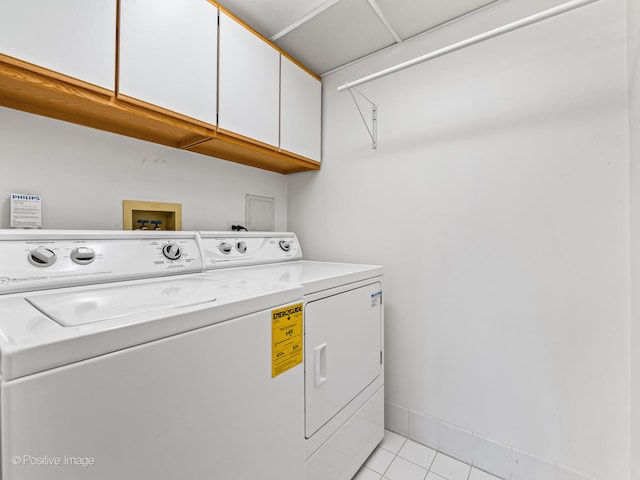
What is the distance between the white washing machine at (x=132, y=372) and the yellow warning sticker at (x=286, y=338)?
0.01m

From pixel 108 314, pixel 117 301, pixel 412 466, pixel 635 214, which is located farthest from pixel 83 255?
pixel 635 214

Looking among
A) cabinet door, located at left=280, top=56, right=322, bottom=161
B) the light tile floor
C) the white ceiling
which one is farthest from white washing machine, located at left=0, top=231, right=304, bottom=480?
the white ceiling

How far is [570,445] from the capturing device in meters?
1.27

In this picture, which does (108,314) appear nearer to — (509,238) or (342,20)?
(509,238)

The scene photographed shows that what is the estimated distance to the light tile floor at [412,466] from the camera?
141 centimetres

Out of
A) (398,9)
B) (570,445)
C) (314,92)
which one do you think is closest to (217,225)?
(314,92)

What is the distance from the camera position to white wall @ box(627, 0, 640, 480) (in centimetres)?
103

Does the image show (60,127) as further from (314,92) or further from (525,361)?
(525,361)

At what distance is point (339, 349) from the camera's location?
1.25 meters

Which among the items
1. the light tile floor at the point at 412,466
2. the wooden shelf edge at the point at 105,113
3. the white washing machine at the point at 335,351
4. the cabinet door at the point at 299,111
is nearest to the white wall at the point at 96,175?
the wooden shelf edge at the point at 105,113

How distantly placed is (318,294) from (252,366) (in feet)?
1.28

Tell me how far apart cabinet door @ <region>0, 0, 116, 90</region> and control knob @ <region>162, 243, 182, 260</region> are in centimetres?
63

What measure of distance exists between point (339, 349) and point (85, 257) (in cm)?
103

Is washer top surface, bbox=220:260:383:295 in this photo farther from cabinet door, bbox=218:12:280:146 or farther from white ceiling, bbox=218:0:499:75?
white ceiling, bbox=218:0:499:75
